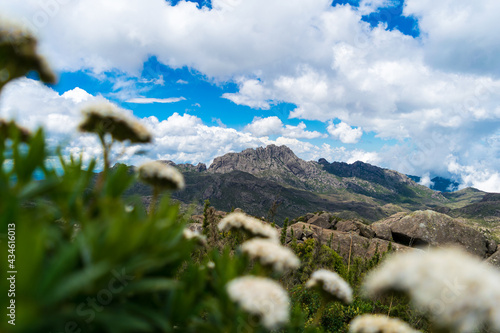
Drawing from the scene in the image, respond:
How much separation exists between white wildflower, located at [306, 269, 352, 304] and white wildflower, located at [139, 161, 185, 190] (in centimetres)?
184

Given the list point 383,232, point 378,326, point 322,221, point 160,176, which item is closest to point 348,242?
→ point 383,232

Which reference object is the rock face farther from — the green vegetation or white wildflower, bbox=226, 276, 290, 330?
the green vegetation

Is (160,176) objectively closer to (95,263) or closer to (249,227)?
(249,227)

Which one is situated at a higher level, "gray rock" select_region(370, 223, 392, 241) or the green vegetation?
the green vegetation

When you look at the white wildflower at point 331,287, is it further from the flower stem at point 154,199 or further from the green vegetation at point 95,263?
the flower stem at point 154,199

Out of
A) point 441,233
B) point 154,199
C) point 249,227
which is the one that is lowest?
point 441,233

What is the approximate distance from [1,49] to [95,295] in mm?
2041

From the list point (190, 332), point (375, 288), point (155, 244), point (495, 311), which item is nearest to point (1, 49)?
point (155, 244)

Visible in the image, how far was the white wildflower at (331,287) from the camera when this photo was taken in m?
2.87

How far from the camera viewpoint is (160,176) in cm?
251

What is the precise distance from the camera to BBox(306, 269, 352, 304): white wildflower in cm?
287

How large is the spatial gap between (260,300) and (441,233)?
2935 cm

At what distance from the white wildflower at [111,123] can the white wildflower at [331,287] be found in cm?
250

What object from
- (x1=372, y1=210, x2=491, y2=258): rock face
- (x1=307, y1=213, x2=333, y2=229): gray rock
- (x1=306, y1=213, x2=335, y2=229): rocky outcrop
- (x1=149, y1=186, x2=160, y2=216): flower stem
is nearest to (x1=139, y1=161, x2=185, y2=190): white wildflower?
(x1=149, y1=186, x2=160, y2=216): flower stem
